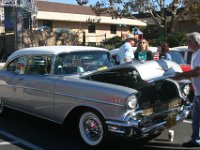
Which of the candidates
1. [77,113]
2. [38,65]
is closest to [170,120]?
[77,113]

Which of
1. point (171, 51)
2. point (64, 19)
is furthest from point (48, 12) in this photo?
point (171, 51)

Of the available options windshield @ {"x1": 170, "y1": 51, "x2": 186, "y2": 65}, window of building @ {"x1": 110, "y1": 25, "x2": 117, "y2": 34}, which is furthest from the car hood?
window of building @ {"x1": 110, "y1": 25, "x2": 117, "y2": 34}

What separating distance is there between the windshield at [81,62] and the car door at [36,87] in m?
0.22

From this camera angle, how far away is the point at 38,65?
6.96 meters

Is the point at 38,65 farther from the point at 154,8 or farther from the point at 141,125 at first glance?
the point at 154,8

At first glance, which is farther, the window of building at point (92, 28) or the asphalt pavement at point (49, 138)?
the window of building at point (92, 28)

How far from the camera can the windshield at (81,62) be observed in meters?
6.58

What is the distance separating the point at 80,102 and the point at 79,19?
36.9 metres

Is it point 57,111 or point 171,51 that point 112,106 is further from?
point 171,51

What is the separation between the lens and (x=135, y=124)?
515 cm

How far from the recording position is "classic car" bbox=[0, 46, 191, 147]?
5.30 meters

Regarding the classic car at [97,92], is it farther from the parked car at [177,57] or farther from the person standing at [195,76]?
the parked car at [177,57]

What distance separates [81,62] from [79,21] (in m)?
36.1

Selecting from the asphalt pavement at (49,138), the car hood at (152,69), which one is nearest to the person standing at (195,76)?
the asphalt pavement at (49,138)
